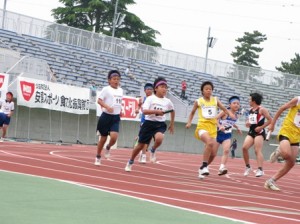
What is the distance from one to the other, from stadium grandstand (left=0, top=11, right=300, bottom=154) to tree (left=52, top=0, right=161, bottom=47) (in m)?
20.1

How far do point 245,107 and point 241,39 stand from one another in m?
57.1

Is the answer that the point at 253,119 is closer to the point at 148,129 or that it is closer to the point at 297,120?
the point at 148,129

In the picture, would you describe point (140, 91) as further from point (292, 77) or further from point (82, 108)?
point (292, 77)

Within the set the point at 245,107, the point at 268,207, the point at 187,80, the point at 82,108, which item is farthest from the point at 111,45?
the point at 268,207

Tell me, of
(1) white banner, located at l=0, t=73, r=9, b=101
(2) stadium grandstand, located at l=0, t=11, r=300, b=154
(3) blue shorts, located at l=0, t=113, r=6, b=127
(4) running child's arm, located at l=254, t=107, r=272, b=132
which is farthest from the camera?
(2) stadium grandstand, located at l=0, t=11, r=300, b=154

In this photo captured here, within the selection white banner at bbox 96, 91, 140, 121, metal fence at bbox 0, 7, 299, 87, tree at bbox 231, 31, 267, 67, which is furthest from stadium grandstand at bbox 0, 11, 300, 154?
tree at bbox 231, 31, 267, 67

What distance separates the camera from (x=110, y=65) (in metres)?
45.1

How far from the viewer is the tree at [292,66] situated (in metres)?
112

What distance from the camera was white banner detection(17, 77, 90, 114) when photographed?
30.5m

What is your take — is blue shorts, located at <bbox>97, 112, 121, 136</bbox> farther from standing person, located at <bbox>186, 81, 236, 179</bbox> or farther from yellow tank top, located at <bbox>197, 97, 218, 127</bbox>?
yellow tank top, located at <bbox>197, 97, 218, 127</bbox>

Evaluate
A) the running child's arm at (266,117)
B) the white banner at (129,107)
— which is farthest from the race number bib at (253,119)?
the white banner at (129,107)

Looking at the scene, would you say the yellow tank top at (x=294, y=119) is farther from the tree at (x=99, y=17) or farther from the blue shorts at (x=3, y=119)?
the tree at (x=99, y=17)

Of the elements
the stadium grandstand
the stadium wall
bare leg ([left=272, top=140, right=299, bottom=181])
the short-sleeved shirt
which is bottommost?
the stadium wall

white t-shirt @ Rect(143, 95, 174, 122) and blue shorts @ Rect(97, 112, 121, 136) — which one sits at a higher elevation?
white t-shirt @ Rect(143, 95, 174, 122)
